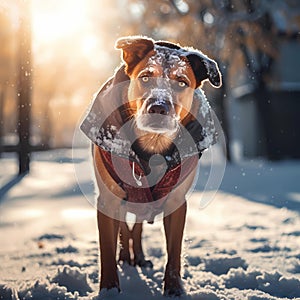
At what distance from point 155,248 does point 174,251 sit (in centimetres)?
173

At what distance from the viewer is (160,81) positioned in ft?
10.1

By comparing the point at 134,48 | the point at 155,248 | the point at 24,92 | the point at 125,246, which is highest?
the point at 134,48

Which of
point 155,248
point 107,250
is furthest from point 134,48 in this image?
point 155,248

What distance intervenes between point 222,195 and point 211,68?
6.97 meters

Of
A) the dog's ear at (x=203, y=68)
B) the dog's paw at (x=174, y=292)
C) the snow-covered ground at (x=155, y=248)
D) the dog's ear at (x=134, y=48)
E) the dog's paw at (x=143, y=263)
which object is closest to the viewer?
the dog's ear at (x=134, y=48)

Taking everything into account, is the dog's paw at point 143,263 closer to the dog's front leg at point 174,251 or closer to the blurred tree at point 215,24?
the dog's front leg at point 174,251

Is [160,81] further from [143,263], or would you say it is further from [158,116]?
[143,263]

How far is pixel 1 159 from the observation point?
1296 centimetres

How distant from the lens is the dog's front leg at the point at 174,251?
11.6 ft

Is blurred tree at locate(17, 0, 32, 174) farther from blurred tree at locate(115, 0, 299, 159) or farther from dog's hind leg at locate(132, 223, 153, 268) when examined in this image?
dog's hind leg at locate(132, 223, 153, 268)

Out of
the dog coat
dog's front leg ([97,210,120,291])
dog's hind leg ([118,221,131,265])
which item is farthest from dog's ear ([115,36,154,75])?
dog's hind leg ([118,221,131,265])

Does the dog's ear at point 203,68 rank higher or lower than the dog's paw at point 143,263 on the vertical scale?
higher

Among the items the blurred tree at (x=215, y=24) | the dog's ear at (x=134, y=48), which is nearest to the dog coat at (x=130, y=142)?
the dog's ear at (x=134, y=48)

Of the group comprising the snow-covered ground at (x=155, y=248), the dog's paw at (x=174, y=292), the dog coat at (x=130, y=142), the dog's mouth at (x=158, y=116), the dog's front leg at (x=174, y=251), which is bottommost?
the snow-covered ground at (x=155, y=248)
